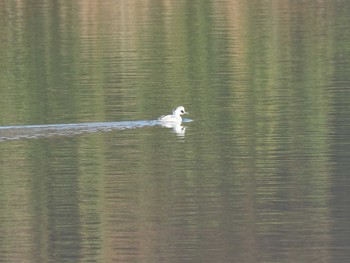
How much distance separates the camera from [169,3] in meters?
55.5

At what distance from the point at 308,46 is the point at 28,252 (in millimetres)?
24429

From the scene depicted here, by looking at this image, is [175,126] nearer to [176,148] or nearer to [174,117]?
[174,117]

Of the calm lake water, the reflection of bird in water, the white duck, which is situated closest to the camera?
the calm lake water

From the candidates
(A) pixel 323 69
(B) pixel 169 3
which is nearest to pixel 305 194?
(A) pixel 323 69

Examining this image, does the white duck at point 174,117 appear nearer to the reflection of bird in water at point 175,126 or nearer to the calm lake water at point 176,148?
the reflection of bird in water at point 175,126

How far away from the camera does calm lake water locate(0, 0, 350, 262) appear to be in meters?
16.4

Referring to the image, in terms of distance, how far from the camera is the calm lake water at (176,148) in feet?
53.9

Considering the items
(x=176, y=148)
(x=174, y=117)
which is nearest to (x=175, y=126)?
(x=174, y=117)

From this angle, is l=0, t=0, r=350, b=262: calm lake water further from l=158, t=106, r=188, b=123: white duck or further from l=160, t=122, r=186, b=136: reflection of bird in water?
l=158, t=106, r=188, b=123: white duck

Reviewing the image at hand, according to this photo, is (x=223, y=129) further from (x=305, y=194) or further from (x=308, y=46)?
(x=308, y=46)

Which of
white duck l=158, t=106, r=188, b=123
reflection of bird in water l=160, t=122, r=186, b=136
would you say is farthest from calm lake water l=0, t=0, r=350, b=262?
white duck l=158, t=106, r=188, b=123

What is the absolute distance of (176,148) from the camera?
22.7m

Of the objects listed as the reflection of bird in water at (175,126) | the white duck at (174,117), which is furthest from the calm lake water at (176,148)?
the white duck at (174,117)

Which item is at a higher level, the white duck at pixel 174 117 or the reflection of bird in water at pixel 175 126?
the white duck at pixel 174 117
